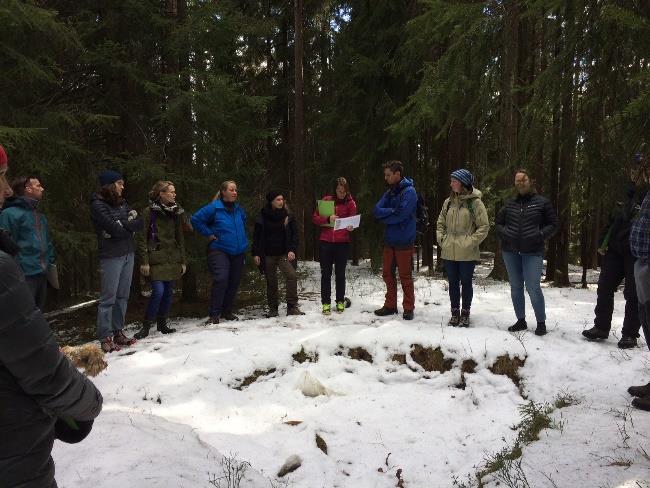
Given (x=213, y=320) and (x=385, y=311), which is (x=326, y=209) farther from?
(x=213, y=320)

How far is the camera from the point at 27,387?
1.55 metres

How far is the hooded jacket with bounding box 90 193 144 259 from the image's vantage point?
580cm

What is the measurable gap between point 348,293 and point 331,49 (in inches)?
415

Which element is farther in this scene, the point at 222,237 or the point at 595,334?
the point at 222,237

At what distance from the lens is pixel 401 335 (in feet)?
20.7

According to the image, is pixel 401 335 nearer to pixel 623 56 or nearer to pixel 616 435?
pixel 616 435

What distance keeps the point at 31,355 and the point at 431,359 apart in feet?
16.8

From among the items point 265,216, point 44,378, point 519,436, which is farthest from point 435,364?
point 44,378

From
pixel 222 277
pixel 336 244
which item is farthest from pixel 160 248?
pixel 336 244

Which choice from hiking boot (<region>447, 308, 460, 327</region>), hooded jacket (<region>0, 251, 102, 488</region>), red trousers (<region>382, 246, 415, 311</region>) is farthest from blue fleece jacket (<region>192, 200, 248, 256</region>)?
hooded jacket (<region>0, 251, 102, 488</region>)

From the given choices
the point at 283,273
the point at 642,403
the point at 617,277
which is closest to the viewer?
the point at 642,403

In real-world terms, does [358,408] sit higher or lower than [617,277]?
lower

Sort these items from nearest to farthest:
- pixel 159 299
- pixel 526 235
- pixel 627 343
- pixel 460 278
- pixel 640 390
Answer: pixel 640 390 → pixel 627 343 → pixel 526 235 → pixel 159 299 → pixel 460 278

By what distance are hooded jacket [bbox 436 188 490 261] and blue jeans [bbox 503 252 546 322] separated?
0.49 metres
